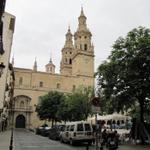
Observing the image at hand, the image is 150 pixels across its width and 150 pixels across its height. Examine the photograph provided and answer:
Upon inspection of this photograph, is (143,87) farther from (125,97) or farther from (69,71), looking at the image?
(69,71)

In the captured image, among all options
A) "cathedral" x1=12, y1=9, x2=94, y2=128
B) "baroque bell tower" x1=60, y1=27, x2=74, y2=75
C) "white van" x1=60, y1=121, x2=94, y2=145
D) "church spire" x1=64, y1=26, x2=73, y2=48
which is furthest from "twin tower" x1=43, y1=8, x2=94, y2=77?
"white van" x1=60, y1=121, x2=94, y2=145

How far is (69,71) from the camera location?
11044cm

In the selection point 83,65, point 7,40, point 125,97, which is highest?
point 83,65

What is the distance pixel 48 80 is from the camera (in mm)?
103438

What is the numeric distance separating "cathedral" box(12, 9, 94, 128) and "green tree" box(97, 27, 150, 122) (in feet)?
198

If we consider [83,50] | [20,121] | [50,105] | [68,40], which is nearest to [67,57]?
[68,40]

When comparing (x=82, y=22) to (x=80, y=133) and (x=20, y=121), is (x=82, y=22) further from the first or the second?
(x=80, y=133)

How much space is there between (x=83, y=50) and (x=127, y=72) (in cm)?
6646

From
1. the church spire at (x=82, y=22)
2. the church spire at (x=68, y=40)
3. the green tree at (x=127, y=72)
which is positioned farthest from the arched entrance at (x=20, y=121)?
the green tree at (x=127, y=72)

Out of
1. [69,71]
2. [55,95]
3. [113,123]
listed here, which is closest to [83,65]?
[69,71]

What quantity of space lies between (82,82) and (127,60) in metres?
67.2

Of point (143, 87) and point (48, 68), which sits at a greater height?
point (48, 68)

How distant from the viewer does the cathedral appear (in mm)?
93875

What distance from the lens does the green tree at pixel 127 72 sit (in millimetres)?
27875
